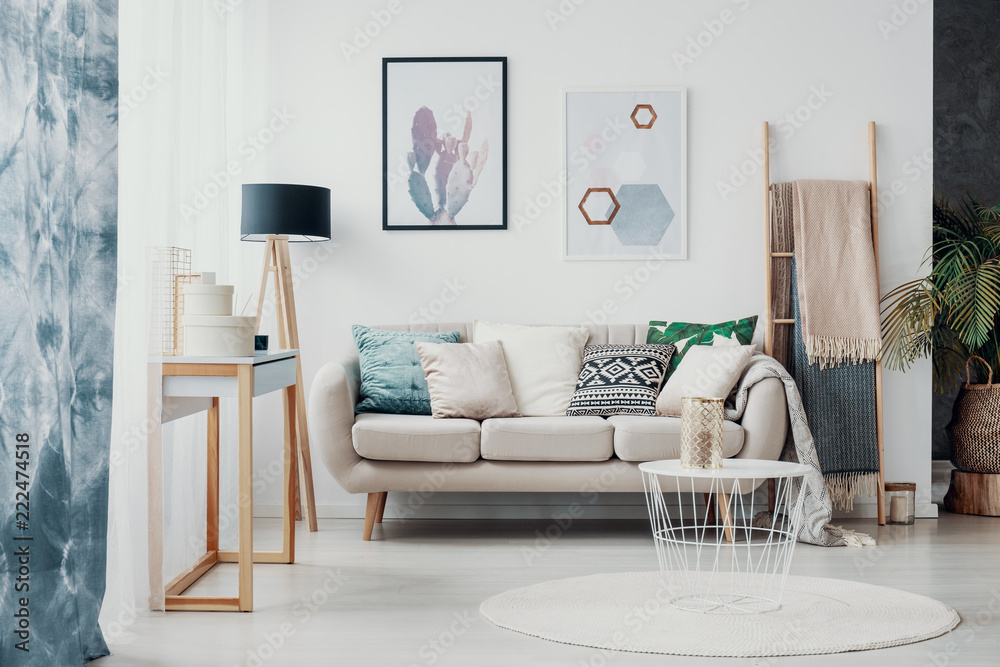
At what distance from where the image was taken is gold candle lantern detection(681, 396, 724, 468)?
248cm

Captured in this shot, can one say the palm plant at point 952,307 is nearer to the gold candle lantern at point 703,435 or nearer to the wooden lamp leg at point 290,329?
the gold candle lantern at point 703,435

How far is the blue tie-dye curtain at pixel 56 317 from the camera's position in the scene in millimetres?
1792

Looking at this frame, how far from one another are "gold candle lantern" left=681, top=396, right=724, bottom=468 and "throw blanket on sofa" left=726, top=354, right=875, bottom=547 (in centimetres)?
112

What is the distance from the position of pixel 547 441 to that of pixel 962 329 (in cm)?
202

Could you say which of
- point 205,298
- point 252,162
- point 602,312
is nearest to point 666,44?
point 602,312

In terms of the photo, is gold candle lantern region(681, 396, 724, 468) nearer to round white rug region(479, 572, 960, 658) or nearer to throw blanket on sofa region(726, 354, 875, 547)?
round white rug region(479, 572, 960, 658)

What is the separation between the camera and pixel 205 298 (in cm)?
275

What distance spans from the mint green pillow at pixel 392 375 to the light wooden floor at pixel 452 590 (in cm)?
55

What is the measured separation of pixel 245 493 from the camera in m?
2.61

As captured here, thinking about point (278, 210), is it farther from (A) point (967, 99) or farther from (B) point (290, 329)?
(A) point (967, 99)

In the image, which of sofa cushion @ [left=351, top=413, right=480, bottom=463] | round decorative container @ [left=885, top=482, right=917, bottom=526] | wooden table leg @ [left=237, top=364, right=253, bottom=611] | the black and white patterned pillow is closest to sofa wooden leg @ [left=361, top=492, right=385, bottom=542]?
sofa cushion @ [left=351, top=413, right=480, bottom=463]

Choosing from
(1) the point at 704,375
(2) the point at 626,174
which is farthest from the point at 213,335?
(2) the point at 626,174

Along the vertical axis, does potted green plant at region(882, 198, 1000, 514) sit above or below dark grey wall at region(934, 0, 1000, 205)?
below

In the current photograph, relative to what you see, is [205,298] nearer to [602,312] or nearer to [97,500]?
[97,500]
